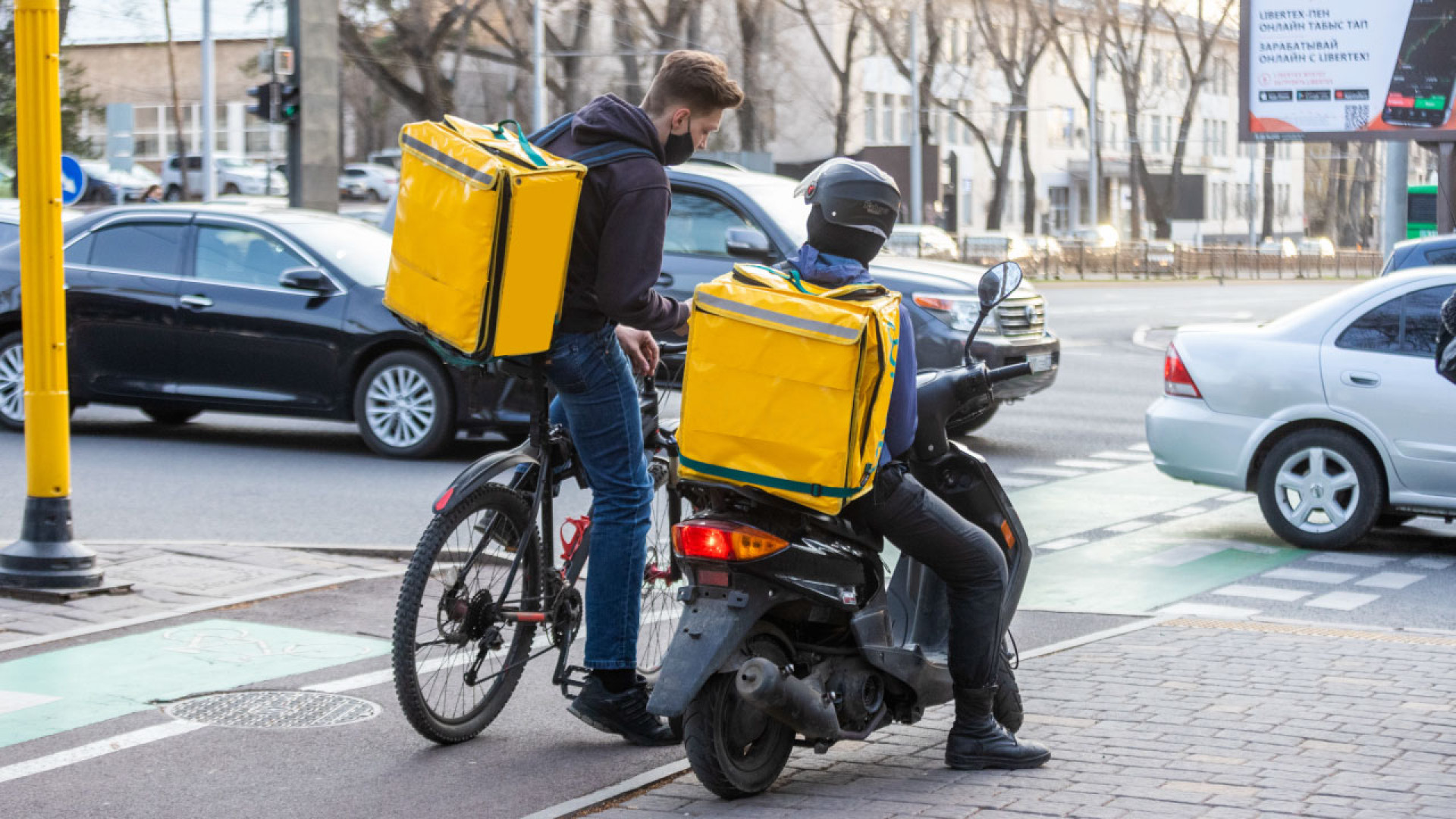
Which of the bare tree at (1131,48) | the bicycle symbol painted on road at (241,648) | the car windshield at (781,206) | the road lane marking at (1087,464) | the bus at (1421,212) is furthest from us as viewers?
the bare tree at (1131,48)

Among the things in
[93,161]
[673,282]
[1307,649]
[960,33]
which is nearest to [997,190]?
[960,33]

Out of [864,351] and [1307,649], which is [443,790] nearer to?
[864,351]

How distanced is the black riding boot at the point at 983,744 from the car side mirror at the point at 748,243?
26.3 ft

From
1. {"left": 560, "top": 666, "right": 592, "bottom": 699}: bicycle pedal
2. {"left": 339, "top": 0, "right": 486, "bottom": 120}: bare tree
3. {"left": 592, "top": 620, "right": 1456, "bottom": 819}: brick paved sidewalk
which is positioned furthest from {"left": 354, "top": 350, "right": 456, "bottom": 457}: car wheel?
{"left": 339, "top": 0, "right": 486, "bottom": 120}: bare tree

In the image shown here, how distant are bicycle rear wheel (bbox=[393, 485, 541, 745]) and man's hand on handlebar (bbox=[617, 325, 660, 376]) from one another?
0.51m

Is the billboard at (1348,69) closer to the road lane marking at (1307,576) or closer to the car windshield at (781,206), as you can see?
the car windshield at (781,206)

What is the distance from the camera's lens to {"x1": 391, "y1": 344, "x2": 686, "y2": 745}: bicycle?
5188mm

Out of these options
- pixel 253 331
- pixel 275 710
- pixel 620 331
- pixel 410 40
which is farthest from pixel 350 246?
pixel 410 40

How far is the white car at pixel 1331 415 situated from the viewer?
379 inches

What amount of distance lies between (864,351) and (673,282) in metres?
8.82

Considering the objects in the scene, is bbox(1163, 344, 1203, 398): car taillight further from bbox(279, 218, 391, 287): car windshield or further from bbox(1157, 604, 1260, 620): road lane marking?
bbox(279, 218, 391, 287): car windshield

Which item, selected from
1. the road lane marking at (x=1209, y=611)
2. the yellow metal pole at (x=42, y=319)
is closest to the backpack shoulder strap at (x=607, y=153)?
the yellow metal pole at (x=42, y=319)

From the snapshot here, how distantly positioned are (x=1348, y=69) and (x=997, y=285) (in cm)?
1944

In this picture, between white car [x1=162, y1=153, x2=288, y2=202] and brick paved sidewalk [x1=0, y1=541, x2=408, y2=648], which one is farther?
white car [x1=162, y1=153, x2=288, y2=202]
